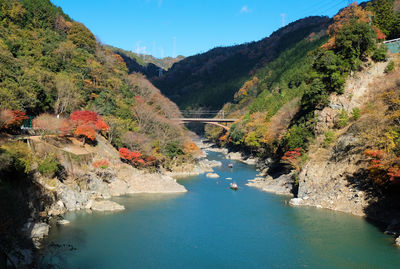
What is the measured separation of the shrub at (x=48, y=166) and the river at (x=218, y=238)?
3216mm

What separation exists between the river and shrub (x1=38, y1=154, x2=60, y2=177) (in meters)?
3.22

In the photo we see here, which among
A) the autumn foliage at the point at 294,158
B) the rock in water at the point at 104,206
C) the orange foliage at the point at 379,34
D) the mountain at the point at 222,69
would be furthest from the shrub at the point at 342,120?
the mountain at the point at 222,69

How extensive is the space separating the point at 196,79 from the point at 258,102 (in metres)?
55.9

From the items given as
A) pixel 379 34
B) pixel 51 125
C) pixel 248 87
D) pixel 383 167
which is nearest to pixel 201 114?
pixel 248 87

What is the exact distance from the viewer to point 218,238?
54.0ft

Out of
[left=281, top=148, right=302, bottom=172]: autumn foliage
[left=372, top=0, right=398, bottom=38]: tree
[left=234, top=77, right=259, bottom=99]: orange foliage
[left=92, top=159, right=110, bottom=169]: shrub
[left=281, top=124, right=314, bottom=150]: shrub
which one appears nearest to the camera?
[left=92, top=159, right=110, bottom=169]: shrub

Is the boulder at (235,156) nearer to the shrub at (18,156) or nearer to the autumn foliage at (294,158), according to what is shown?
the autumn foliage at (294,158)

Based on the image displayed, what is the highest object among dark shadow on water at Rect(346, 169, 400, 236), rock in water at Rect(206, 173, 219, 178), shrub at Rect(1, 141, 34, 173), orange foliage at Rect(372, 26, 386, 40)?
orange foliage at Rect(372, 26, 386, 40)

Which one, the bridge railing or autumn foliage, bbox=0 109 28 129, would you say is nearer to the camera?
autumn foliage, bbox=0 109 28 129

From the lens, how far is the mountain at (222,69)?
85.2 meters

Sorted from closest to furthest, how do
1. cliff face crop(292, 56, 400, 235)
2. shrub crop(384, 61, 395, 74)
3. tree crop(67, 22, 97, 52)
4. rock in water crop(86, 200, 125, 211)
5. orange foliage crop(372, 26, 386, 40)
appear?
cliff face crop(292, 56, 400, 235) → rock in water crop(86, 200, 125, 211) → shrub crop(384, 61, 395, 74) → orange foliage crop(372, 26, 386, 40) → tree crop(67, 22, 97, 52)

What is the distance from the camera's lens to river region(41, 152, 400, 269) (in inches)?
539

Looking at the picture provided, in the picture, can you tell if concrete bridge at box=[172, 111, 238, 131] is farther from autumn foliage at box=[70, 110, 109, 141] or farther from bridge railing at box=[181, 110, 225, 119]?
autumn foliage at box=[70, 110, 109, 141]

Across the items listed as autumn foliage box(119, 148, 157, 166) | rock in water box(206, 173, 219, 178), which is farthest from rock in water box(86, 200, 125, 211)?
rock in water box(206, 173, 219, 178)
